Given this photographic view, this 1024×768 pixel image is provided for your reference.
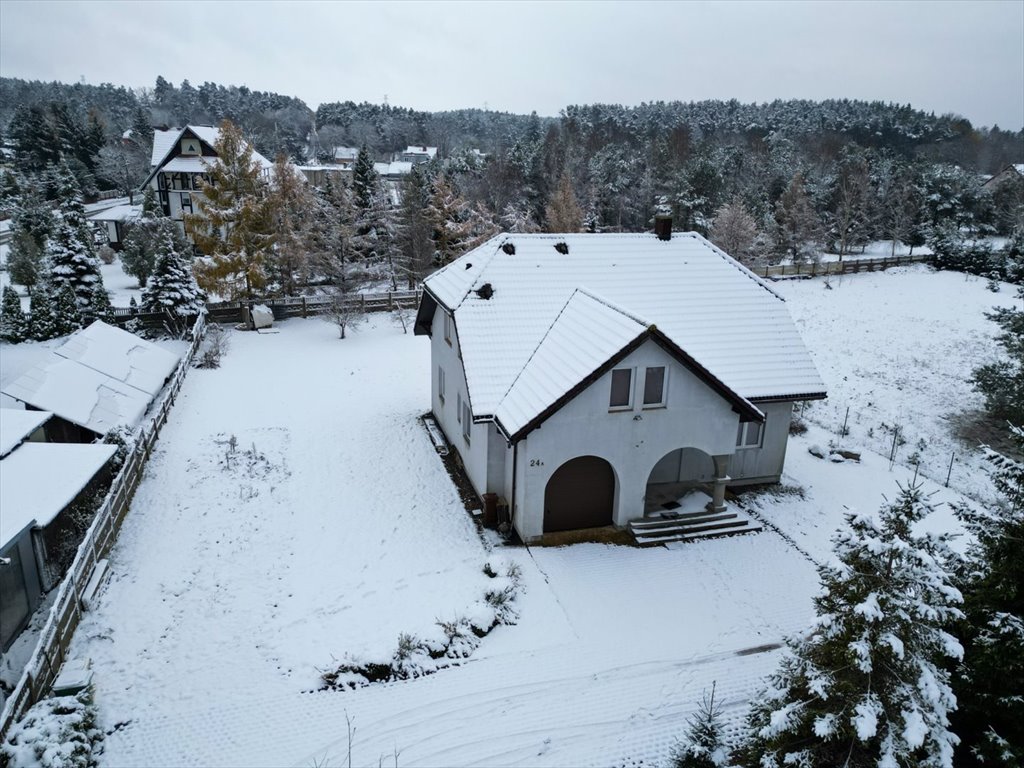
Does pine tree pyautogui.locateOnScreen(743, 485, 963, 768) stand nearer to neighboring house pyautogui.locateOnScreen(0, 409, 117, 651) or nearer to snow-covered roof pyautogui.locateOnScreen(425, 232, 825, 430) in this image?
snow-covered roof pyautogui.locateOnScreen(425, 232, 825, 430)

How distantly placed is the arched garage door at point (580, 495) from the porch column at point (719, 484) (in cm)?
299

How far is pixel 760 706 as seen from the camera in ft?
33.4

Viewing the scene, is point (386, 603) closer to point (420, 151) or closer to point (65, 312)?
point (65, 312)

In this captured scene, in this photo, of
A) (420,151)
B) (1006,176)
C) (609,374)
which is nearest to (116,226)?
(609,374)

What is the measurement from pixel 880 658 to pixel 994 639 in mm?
2558

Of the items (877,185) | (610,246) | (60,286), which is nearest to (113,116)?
(60,286)

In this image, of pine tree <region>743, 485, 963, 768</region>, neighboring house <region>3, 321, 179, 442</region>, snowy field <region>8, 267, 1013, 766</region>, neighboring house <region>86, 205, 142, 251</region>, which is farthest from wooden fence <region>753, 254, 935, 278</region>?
neighboring house <region>86, 205, 142, 251</region>

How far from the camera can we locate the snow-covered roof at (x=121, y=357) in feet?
81.9

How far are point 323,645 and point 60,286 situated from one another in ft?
107

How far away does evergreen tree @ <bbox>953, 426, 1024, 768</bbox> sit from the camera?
930cm

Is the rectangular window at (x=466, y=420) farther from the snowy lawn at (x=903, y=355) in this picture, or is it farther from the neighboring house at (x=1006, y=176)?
the neighboring house at (x=1006, y=176)

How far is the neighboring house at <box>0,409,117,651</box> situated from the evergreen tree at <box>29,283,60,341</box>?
63.2 ft

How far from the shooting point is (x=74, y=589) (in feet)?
44.4

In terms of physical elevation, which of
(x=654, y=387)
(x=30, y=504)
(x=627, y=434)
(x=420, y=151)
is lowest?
(x=30, y=504)
